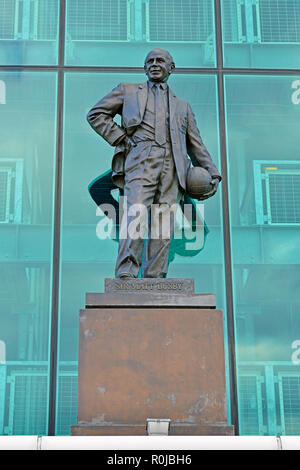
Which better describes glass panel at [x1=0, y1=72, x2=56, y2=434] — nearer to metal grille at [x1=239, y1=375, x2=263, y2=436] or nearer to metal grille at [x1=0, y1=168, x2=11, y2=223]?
metal grille at [x1=0, y1=168, x2=11, y2=223]

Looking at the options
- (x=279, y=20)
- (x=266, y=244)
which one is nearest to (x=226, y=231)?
(x=266, y=244)

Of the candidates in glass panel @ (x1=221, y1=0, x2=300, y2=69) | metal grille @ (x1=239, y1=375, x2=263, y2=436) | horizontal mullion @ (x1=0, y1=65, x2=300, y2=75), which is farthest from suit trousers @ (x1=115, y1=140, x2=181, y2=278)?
glass panel @ (x1=221, y1=0, x2=300, y2=69)

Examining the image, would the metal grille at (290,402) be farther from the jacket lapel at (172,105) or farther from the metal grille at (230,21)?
the metal grille at (230,21)

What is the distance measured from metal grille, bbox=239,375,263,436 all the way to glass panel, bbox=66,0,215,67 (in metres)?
3.84

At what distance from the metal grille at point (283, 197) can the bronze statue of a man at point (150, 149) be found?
204 centimetres

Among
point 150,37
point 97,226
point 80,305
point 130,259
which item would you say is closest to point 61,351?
point 80,305

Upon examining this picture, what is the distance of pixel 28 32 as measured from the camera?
10.6 metres

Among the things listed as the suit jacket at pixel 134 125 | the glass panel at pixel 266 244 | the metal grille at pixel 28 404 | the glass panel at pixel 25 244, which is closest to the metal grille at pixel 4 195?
the glass panel at pixel 25 244

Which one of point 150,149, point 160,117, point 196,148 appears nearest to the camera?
point 150,149

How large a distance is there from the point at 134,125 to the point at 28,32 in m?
3.44

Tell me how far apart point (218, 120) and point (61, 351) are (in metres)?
3.27

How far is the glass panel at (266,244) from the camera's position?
913 centimetres

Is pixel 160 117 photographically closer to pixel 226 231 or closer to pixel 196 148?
pixel 196 148
